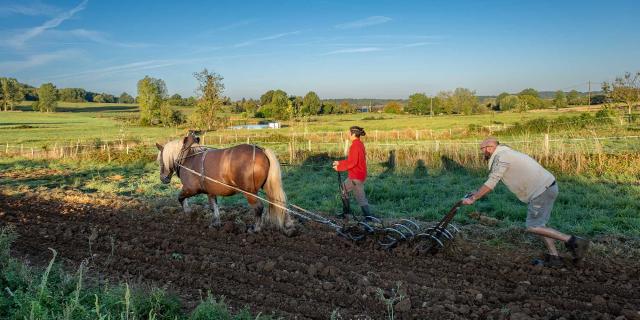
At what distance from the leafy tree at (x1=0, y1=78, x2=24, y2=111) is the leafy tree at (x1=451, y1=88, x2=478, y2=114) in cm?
7976

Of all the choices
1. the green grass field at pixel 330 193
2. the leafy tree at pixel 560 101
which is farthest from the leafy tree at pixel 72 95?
the leafy tree at pixel 560 101

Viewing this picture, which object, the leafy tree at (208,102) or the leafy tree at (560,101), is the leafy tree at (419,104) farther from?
the leafy tree at (208,102)

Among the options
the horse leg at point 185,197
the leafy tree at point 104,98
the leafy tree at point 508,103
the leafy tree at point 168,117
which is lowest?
the horse leg at point 185,197

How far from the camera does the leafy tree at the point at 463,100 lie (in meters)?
80.2

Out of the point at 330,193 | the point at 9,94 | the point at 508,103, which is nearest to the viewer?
the point at 330,193

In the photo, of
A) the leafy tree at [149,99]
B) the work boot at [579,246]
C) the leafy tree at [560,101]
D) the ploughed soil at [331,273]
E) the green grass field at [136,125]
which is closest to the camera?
the ploughed soil at [331,273]

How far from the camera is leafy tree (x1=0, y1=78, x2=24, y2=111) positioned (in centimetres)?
8106

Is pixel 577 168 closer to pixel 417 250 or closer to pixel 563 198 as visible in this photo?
pixel 563 198

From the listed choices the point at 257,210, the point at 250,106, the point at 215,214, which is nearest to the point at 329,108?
the point at 250,106

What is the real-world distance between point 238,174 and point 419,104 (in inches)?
3342

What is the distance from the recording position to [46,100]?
84688 millimetres

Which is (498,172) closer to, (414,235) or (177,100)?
(414,235)

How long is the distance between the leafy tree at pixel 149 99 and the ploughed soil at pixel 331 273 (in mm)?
62842

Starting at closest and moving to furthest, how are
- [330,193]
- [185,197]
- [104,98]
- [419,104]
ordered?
[185,197] → [330,193] → [419,104] → [104,98]
